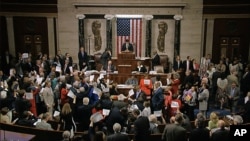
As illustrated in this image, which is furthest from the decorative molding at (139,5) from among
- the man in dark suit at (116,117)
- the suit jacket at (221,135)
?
the suit jacket at (221,135)

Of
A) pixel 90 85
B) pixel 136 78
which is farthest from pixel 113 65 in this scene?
pixel 90 85

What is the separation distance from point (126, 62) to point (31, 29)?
6.35 metres

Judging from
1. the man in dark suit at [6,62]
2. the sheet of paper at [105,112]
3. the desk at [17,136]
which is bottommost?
the desk at [17,136]

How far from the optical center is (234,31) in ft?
60.0

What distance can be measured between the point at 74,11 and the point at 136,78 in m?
6.51

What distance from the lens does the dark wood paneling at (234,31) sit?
1817cm

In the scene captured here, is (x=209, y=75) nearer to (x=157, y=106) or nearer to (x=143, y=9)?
(x=157, y=106)

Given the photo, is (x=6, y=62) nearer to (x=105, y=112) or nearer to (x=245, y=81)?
(x=105, y=112)

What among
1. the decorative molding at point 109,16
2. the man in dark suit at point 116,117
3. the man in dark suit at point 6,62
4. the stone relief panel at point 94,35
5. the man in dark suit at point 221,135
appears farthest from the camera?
the stone relief panel at point 94,35

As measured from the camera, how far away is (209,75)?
14086 millimetres

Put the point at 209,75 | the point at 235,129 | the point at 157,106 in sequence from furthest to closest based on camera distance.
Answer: the point at 209,75 < the point at 157,106 < the point at 235,129

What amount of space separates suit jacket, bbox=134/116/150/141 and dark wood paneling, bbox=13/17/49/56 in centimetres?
1231

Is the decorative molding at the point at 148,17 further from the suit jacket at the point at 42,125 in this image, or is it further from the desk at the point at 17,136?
the desk at the point at 17,136

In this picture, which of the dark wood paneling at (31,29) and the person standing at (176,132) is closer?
the person standing at (176,132)
